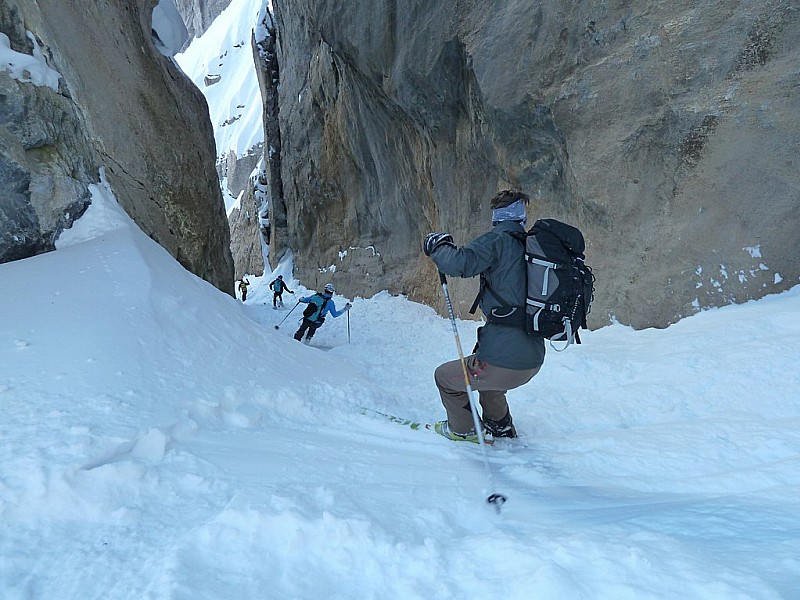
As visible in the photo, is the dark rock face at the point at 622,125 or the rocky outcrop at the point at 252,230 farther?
the rocky outcrop at the point at 252,230

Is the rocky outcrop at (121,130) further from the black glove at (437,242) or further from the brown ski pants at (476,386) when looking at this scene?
the brown ski pants at (476,386)

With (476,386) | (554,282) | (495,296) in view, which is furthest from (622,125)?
(476,386)

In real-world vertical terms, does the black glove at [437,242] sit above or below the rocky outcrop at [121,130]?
below

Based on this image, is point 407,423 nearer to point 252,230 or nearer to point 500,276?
point 500,276

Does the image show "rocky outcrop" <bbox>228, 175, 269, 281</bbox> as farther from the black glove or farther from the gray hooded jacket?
the gray hooded jacket

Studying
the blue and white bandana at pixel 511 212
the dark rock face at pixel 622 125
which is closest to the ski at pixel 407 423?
the blue and white bandana at pixel 511 212

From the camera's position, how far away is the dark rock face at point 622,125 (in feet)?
21.7

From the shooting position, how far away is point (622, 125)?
788 cm

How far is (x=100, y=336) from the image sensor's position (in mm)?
3941

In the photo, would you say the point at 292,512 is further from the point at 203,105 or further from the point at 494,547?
the point at 203,105

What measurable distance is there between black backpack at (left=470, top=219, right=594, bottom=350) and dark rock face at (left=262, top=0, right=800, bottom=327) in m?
4.16

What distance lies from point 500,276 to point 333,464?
1784mm

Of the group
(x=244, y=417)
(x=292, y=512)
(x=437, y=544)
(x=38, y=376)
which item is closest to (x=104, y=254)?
(x=38, y=376)

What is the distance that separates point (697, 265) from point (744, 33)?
3.20 meters
